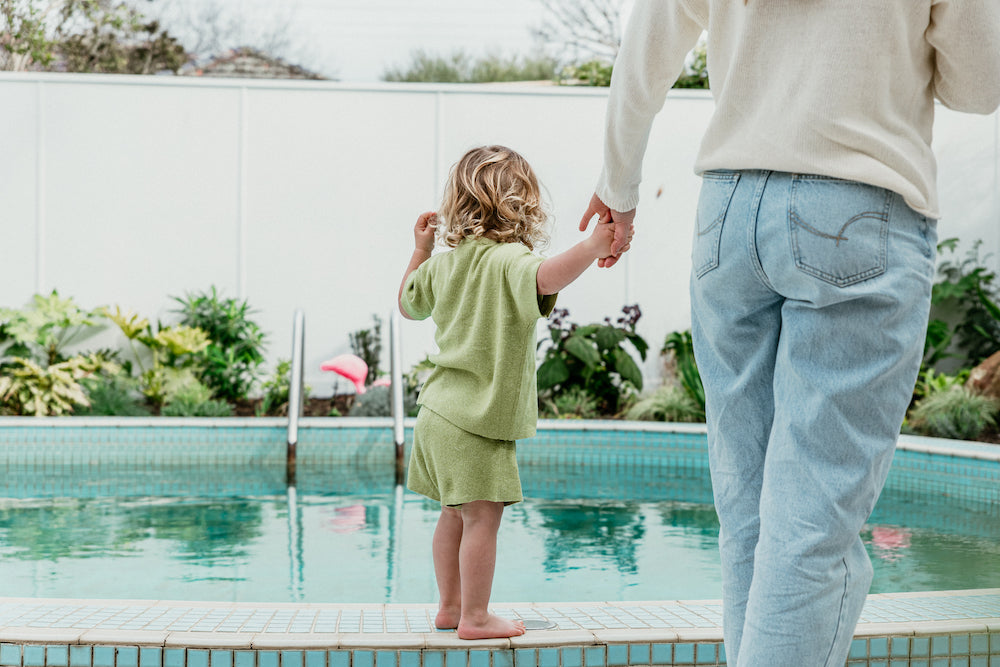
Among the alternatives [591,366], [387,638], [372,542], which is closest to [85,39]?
[591,366]

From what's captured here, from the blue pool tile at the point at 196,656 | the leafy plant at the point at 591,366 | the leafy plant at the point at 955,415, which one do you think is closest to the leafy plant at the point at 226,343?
the leafy plant at the point at 591,366

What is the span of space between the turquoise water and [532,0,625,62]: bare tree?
802cm

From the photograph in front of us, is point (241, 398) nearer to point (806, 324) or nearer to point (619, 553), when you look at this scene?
point (619, 553)

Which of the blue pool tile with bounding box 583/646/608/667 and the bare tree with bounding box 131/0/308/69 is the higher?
the bare tree with bounding box 131/0/308/69

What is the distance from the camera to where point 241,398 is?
695 centimetres

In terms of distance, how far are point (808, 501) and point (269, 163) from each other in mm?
6964

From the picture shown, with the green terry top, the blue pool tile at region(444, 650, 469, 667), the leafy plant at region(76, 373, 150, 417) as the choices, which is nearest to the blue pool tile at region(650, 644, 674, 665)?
the blue pool tile at region(444, 650, 469, 667)

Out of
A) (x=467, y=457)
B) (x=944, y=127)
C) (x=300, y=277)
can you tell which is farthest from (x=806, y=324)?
(x=944, y=127)

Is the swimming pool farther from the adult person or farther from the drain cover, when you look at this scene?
the adult person

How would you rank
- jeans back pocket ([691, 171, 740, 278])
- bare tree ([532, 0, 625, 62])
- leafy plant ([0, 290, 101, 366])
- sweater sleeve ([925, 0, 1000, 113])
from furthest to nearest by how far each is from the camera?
1. bare tree ([532, 0, 625, 62])
2. leafy plant ([0, 290, 101, 366])
3. jeans back pocket ([691, 171, 740, 278])
4. sweater sleeve ([925, 0, 1000, 113])

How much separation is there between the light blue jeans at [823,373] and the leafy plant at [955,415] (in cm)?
493

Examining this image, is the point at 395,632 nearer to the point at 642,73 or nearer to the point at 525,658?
the point at 525,658

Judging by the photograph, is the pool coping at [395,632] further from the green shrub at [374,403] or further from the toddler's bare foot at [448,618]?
the green shrub at [374,403]

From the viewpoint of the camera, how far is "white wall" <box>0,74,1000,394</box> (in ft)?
24.1
